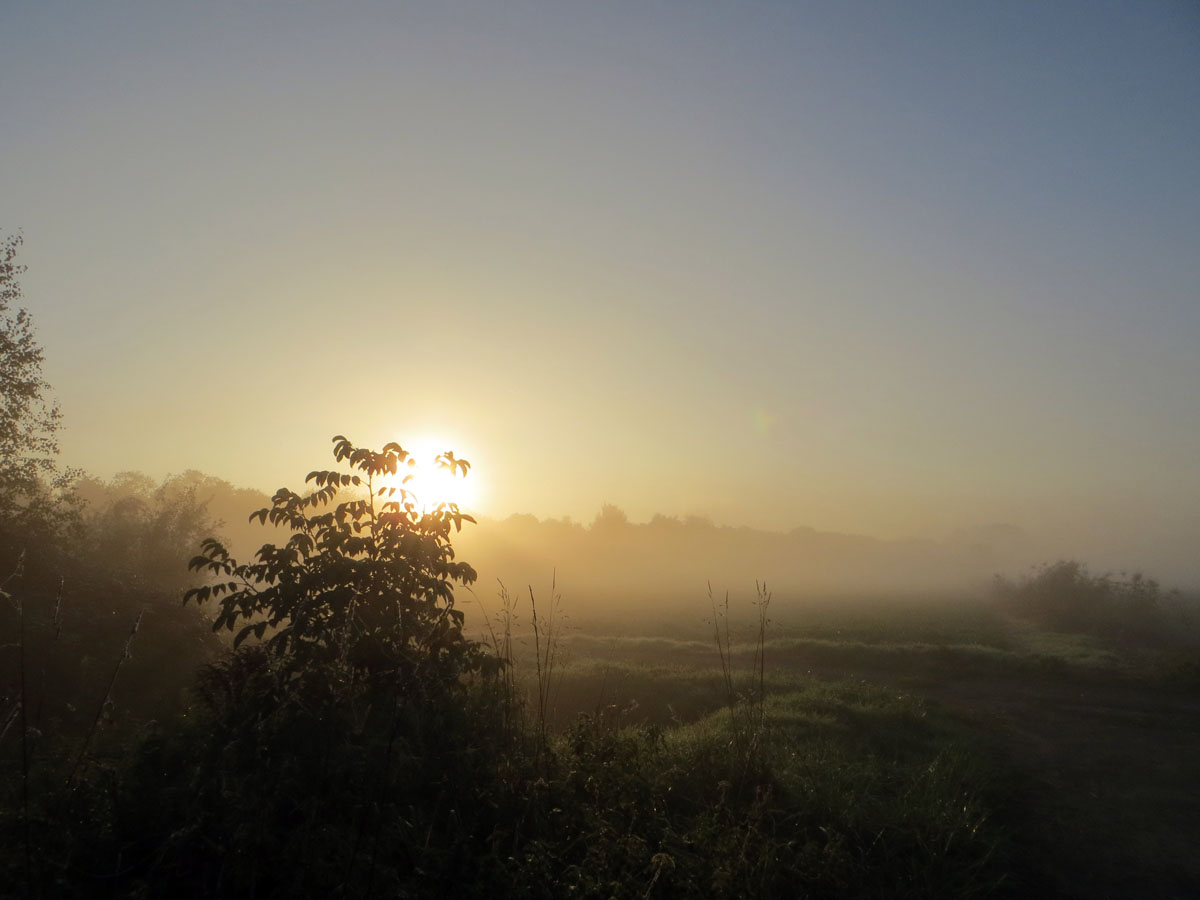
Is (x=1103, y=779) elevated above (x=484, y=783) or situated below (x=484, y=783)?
below

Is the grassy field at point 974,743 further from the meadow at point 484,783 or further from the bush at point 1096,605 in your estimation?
the bush at point 1096,605

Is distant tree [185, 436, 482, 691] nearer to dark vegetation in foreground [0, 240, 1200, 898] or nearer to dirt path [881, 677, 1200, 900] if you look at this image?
dark vegetation in foreground [0, 240, 1200, 898]

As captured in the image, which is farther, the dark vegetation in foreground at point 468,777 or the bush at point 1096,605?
the bush at point 1096,605

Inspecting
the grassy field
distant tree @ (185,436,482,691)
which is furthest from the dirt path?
distant tree @ (185,436,482,691)

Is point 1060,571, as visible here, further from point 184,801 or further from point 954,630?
point 184,801

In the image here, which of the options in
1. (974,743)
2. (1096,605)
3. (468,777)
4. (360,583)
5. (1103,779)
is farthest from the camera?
(1096,605)

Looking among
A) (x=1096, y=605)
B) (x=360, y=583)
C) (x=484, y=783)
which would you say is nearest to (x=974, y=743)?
(x=484, y=783)

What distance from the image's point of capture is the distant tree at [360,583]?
6043 millimetres

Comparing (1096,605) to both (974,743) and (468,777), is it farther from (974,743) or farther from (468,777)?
(468,777)

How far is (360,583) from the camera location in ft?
21.3

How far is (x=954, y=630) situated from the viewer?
25.7 metres

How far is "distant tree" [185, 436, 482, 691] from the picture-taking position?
6.04 m

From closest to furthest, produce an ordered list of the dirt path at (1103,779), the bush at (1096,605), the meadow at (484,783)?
the meadow at (484,783)
the dirt path at (1103,779)
the bush at (1096,605)

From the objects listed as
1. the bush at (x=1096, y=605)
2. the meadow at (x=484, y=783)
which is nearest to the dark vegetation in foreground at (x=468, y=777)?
the meadow at (x=484, y=783)
